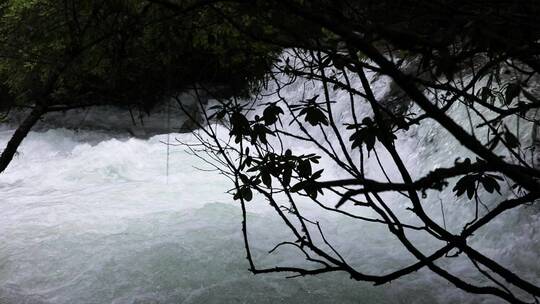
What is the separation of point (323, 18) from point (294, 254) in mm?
3574

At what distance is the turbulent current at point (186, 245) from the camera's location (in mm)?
3438

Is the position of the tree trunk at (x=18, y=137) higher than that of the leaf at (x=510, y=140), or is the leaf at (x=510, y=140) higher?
the tree trunk at (x=18, y=137)

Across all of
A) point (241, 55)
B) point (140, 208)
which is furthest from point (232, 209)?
point (241, 55)

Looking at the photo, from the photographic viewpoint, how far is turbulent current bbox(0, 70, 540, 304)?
3.44 m

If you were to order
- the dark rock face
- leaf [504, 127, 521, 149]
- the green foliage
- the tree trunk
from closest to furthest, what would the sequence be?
leaf [504, 127, 521, 149], the green foliage, the tree trunk, the dark rock face

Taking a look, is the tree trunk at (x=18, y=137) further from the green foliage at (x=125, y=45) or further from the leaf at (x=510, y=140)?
the leaf at (x=510, y=140)

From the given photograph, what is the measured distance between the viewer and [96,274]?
3766mm

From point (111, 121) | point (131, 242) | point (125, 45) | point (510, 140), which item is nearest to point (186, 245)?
point (131, 242)

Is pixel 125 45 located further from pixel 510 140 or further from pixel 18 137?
pixel 510 140

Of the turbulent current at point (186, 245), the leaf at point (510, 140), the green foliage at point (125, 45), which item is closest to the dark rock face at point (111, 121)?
the turbulent current at point (186, 245)

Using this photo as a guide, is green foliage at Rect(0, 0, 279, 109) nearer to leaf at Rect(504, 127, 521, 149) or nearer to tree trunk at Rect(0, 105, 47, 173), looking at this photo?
tree trunk at Rect(0, 105, 47, 173)

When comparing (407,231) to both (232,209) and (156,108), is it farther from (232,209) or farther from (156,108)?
(156,108)

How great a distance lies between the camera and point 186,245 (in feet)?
14.1

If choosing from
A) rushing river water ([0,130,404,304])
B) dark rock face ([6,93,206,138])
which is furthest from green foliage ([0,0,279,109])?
dark rock face ([6,93,206,138])
